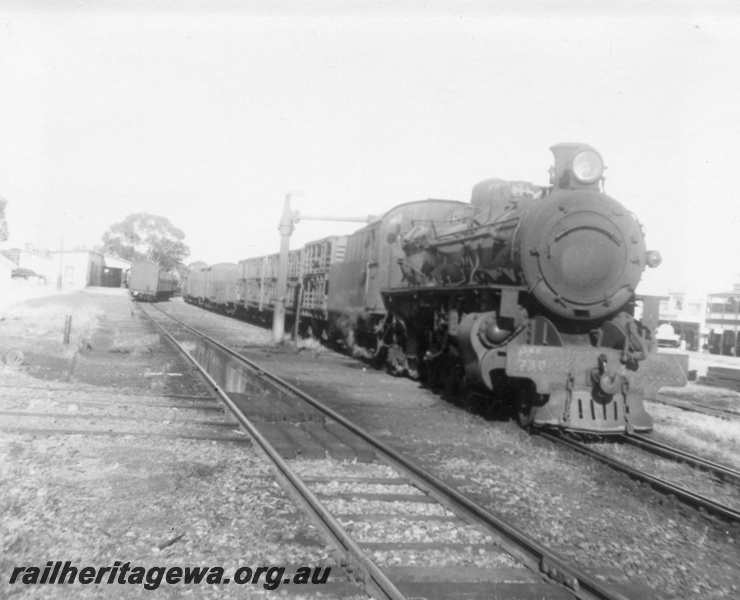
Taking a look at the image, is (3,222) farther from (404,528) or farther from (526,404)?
(404,528)

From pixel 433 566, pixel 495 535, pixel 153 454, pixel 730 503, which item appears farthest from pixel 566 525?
pixel 153 454

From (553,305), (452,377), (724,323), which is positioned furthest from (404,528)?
(724,323)

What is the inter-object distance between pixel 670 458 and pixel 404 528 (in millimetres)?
3855

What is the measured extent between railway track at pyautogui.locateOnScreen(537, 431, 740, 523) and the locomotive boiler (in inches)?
9.1

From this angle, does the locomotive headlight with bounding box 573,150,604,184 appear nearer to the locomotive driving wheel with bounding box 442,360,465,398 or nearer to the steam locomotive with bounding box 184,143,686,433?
the steam locomotive with bounding box 184,143,686,433

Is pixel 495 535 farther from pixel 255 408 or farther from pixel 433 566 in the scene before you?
pixel 255 408

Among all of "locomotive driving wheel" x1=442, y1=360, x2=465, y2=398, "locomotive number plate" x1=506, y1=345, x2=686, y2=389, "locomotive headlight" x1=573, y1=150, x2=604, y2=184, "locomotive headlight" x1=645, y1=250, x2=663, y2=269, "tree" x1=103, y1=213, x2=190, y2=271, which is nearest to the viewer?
"locomotive number plate" x1=506, y1=345, x2=686, y2=389

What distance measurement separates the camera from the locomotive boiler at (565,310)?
23.6 ft

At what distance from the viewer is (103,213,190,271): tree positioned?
73625 mm

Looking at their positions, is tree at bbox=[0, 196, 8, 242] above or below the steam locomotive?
above

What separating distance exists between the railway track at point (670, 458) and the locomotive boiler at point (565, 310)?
232 millimetres

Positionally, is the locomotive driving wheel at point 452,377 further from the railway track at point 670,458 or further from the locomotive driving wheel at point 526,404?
the railway track at point 670,458

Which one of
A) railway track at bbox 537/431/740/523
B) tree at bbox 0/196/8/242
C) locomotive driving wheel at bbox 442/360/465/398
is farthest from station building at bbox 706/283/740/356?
tree at bbox 0/196/8/242

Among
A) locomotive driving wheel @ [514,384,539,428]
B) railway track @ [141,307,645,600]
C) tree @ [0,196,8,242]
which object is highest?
tree @ [0,196,8,242]
